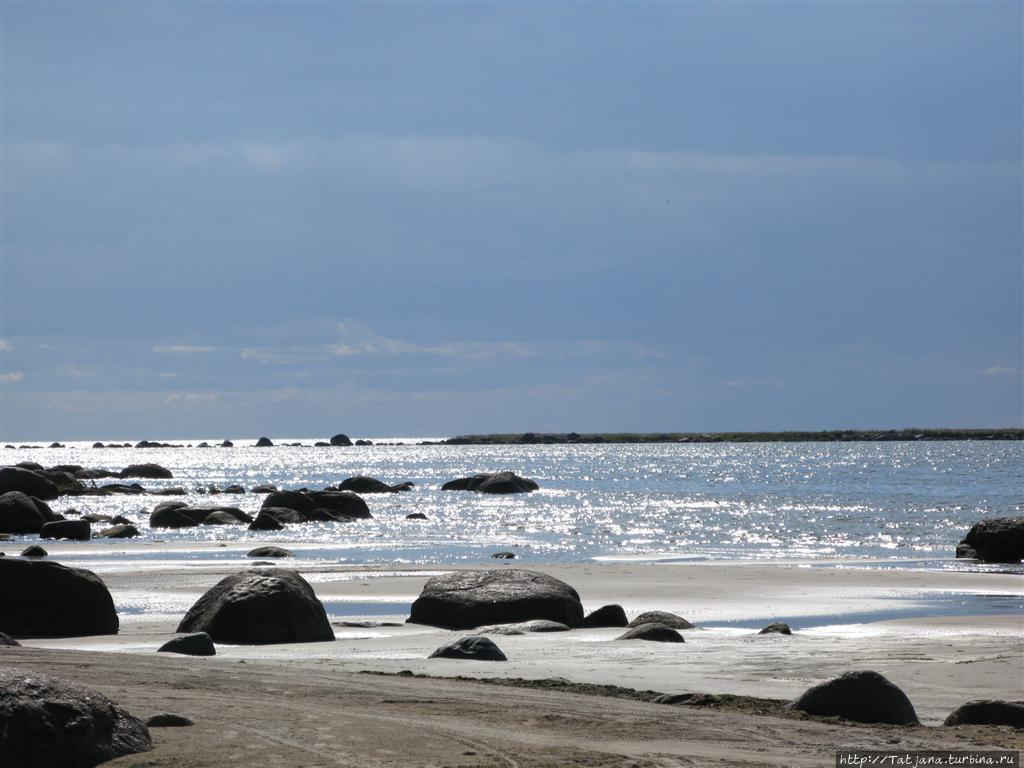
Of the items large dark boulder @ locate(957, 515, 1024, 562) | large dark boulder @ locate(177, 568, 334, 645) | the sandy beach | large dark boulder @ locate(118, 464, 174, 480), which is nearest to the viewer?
the sandy beach

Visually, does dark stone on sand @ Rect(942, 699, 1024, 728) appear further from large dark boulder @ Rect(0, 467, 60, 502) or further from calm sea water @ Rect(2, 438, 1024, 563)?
large dark boulder @ Rect(0, 467, 60, 502)

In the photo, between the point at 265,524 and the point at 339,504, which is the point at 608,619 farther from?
the point at 339,504

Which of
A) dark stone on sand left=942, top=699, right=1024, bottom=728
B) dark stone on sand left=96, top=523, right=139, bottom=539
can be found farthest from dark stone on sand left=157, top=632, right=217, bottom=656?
dark stone on sand left=96, top=523, right=139, bottom=539

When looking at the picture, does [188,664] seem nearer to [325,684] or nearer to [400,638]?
[325,684]

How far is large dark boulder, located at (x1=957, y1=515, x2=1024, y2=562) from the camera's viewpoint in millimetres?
29312

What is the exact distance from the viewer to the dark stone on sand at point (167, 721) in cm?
872

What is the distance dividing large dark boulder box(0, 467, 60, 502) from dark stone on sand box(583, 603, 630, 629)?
138ft

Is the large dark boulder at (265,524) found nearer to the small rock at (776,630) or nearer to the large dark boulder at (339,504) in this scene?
the large dark boulder at (339,504)

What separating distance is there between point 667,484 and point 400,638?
216 ft

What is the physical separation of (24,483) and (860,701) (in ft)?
168

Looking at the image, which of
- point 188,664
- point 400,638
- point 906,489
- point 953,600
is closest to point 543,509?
point 906,489

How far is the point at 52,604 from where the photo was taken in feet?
53.4

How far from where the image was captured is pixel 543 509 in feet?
181

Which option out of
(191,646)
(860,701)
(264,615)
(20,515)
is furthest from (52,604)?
(20,515)
